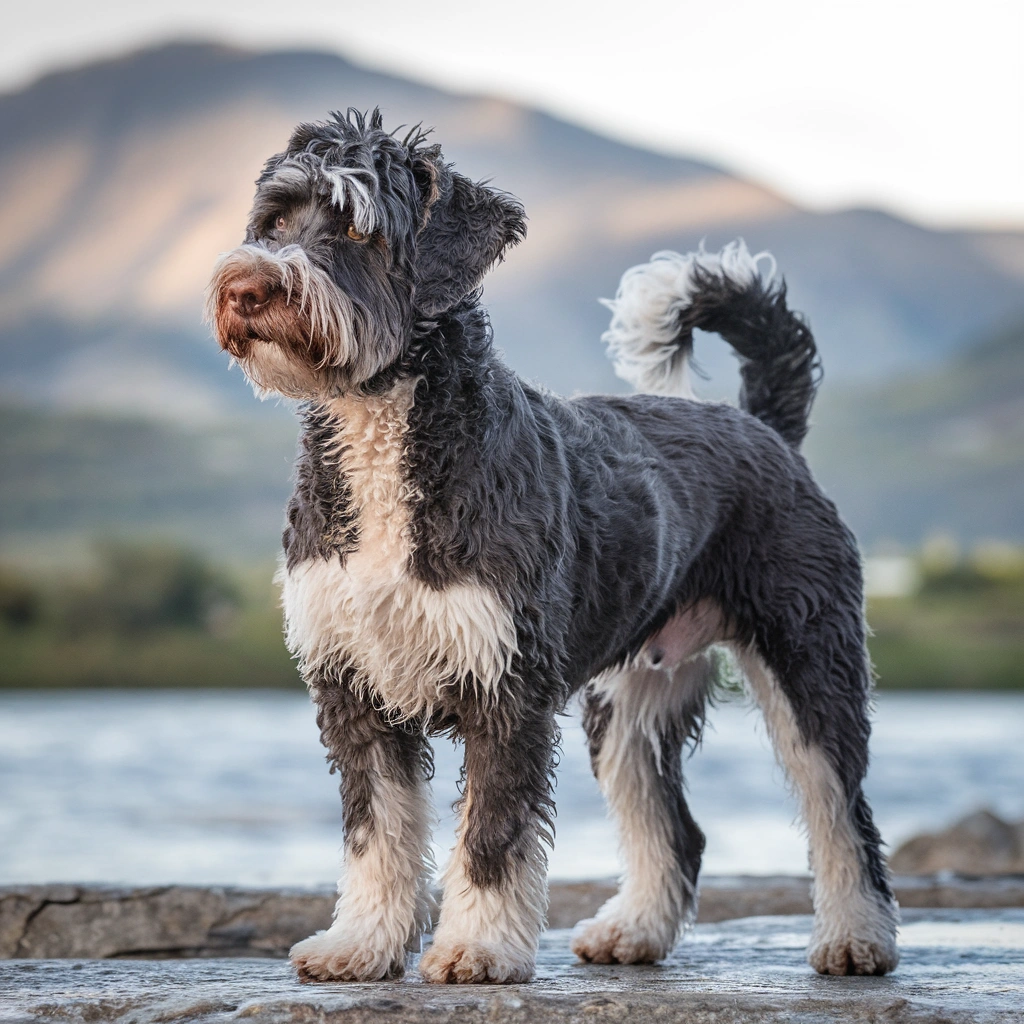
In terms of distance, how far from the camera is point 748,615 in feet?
18.9

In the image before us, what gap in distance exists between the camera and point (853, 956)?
5.32 meters

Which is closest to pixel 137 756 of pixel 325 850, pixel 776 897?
pixel 325 850

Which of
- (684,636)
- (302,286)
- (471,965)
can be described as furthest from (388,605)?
(684,636)

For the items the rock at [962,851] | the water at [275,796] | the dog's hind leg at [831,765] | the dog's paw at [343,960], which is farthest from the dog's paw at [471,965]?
the rock at [962,851]

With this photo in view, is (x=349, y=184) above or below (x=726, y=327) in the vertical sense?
below

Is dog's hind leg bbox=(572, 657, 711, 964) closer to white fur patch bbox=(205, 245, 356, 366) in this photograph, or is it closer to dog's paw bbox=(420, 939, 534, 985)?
dog's paw bbox=(420, 939, 534, 985)

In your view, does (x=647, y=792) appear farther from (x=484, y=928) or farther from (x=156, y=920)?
(x=156, y=920)

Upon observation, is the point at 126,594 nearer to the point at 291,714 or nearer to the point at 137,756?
the point at 291,714

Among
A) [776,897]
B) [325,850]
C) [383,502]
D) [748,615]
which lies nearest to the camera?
[383,502]

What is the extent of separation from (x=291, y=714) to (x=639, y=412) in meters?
23.7

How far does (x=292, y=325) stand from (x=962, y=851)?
7.71 m

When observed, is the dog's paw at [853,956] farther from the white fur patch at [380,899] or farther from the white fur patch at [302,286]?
the white fur patch at [302,286]

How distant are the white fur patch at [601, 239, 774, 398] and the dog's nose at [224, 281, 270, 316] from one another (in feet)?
8.90

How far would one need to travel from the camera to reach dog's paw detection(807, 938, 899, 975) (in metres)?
5.30
